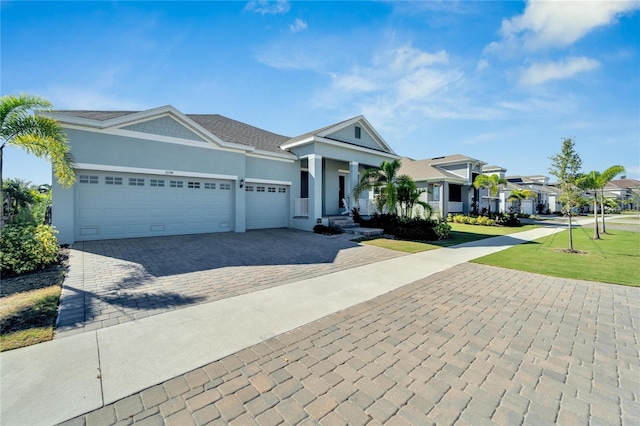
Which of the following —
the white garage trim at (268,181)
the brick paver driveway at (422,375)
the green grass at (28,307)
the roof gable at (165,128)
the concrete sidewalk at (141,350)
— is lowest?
the brick paver driveway at (422,375)

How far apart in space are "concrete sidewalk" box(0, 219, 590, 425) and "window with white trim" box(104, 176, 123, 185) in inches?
358

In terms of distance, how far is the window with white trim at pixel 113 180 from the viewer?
10.7 m

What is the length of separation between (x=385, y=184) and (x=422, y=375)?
13.7 meters

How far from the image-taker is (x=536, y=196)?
37.9 metres

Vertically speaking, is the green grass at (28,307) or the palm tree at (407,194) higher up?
the palm tree at (407,194)

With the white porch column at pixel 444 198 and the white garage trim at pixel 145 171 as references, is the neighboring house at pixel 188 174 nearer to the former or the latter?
the white garage trim at pixel 145 171

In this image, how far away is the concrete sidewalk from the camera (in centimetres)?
254

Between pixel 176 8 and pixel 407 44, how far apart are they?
322 inches

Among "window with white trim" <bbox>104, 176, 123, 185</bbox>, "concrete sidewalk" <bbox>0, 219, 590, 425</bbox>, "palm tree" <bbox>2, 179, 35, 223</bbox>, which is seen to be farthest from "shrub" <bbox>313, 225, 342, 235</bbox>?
"palm tree" <bbox>2, 179, 35, 223</bbox>

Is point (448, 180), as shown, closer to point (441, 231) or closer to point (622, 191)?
point (441, 231)

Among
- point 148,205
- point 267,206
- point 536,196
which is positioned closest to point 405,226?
point 267,206

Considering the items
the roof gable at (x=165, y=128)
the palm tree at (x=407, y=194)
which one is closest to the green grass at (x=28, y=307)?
the roof gable at (x=165, y=128)

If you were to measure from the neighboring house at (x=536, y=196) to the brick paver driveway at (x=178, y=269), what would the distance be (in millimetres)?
32477

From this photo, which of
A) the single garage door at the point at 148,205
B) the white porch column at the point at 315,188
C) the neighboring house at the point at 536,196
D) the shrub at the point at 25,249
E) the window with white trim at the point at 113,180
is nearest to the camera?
the shrub at the point at 25,249
